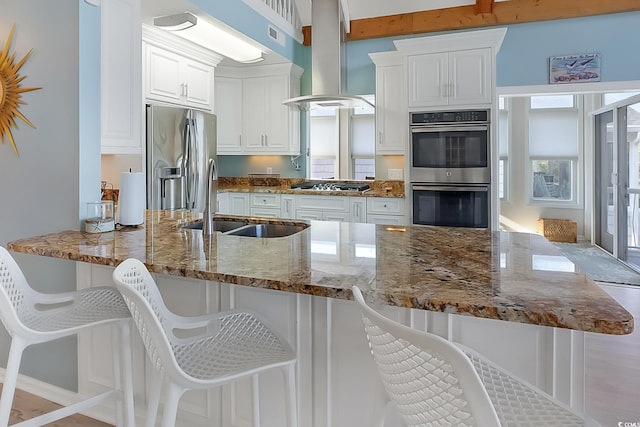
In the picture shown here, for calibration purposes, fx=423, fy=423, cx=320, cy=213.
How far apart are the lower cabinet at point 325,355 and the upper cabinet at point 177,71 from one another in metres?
2.43

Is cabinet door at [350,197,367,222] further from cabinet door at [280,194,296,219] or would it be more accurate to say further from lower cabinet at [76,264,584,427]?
lower cabinet at [76,264,584,427]

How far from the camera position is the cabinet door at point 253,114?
5246 millimetres

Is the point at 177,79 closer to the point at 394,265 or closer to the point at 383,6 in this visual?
the point at 383,6

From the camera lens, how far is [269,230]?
8.54ft

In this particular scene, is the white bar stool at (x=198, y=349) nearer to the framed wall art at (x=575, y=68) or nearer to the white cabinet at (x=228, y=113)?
the white cabinet at (x=228, y=113)

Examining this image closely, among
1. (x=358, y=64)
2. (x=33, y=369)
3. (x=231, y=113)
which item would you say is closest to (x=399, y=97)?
(x=358, y=64)

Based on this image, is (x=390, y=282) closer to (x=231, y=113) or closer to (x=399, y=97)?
(x=399, y=97)

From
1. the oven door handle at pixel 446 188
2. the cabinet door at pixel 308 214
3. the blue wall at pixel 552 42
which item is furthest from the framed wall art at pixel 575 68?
the cabinet door at pixel 308 214

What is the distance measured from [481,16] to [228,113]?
3125 mm

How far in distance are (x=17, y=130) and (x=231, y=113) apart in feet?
10.4

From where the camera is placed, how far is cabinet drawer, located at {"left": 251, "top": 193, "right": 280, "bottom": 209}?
493cm

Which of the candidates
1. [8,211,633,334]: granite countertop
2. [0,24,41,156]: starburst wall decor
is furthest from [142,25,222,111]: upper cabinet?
[8,211,633,334]: granite countertop

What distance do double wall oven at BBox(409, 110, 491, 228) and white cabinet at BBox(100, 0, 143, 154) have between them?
269cm

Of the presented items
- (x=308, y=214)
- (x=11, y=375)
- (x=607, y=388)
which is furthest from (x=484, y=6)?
(x=11, y=375)
